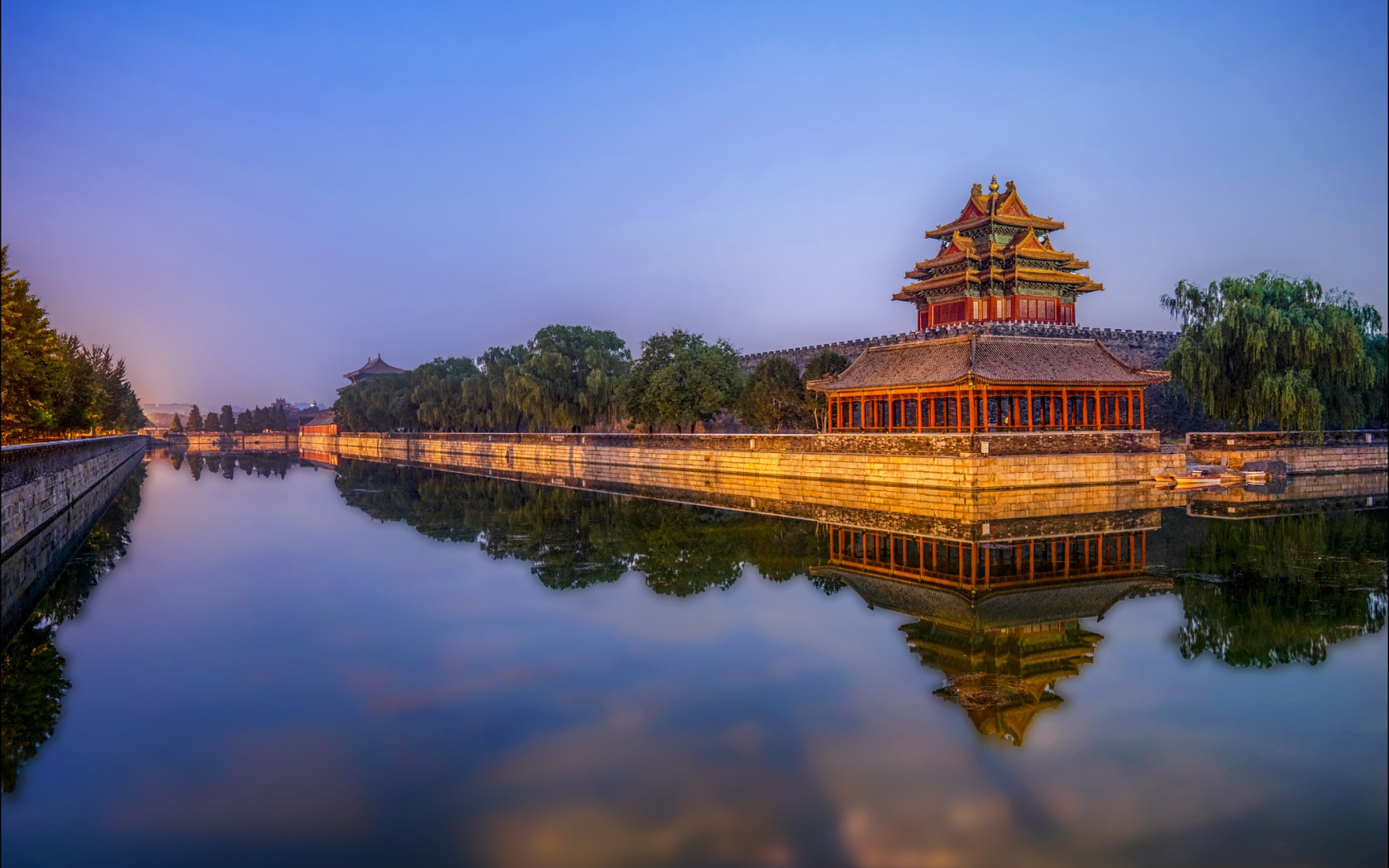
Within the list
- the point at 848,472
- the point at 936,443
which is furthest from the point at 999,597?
the point at 848,472

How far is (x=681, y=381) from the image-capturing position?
112ft

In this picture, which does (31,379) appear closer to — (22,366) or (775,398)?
(22,366)

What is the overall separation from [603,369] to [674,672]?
35643mm

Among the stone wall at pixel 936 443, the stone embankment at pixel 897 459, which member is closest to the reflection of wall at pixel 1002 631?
the stone embankment at pixel 897 459

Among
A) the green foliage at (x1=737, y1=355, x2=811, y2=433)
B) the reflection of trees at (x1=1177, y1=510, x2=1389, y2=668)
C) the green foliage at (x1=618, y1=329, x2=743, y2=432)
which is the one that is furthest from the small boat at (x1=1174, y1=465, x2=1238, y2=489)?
the green foliage at (x1=618, y1=329, x2=743, y2=432)

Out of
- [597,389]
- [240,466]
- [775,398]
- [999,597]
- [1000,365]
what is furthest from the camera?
[240,466]

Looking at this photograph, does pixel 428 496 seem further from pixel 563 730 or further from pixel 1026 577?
pixel 563 730

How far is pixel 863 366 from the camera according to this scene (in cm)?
2753

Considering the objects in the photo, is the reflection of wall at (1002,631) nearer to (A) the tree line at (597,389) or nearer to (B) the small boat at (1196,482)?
(B) the small boat at (1196,482)

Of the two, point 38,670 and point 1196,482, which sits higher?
point 1196,482

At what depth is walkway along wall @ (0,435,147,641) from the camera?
38.1 ft

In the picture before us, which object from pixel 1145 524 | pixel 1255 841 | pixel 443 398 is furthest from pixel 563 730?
pixel 443 398

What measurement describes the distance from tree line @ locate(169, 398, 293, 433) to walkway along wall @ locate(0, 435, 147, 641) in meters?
76.6

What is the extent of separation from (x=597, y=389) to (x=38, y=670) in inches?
1332
